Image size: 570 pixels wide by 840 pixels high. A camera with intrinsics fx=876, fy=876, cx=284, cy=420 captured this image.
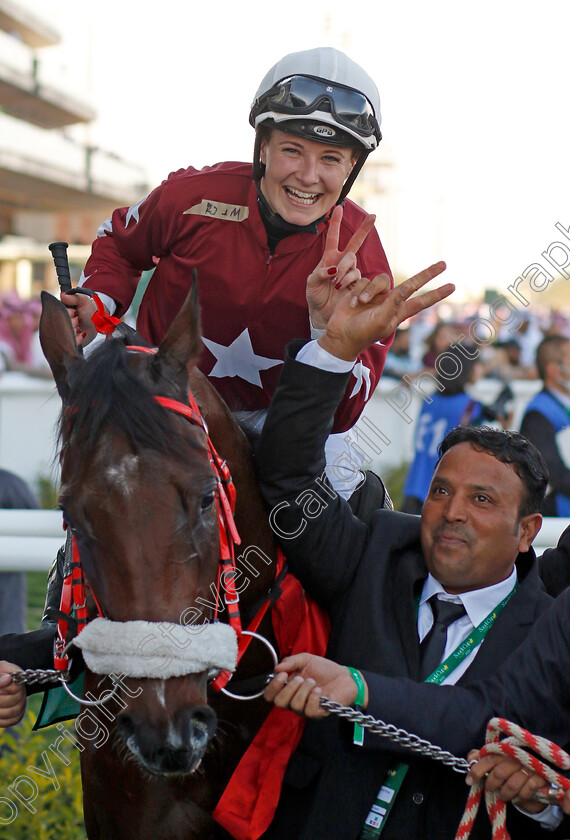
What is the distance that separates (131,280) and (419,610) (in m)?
1.31

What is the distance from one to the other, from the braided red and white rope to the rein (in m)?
0.50

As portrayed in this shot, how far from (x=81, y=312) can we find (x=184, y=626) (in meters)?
1.05

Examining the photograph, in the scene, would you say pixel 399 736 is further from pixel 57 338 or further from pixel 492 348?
pixel 492 348

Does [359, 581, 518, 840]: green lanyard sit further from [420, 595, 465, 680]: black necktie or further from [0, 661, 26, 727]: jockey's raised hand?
[0, 661, 26, 727]: jockey's raised hand

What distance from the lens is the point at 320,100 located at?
2.45 meters

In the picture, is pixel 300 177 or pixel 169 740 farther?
pixel 300 177

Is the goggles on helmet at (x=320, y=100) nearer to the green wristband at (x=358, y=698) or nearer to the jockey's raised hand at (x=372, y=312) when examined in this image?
the jockey's raised hand at (x=372, y=312)

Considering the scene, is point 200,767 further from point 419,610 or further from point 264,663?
point 419,610

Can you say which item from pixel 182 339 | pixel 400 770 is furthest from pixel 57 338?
pixel 400 770

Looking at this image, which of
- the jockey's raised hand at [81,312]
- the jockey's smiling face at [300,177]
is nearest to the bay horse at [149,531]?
the jockey's raised hand at [81,312]

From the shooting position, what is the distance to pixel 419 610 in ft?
7.29

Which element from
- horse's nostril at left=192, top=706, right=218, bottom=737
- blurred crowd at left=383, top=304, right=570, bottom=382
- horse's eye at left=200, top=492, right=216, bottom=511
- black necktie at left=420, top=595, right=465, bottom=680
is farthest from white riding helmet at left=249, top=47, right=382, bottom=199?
blurred crowd at left=383, top=304, right=570, bottom=382

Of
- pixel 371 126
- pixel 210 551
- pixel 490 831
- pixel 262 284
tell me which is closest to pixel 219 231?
pixel 262 284

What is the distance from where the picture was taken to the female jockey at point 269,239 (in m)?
2.49
